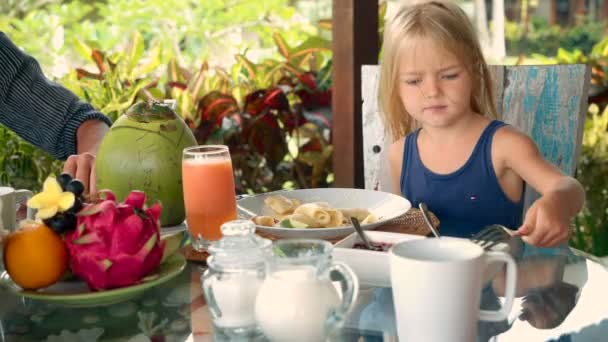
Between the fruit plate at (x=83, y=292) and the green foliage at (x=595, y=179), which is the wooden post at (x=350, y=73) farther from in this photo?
the fruit plate at (x=83, y=292)

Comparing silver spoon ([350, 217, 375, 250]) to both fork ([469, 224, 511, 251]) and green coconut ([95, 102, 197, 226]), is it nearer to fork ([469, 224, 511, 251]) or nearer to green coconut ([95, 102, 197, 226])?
fork ([469, 224, 511, 251])

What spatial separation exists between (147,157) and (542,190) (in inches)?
31.8

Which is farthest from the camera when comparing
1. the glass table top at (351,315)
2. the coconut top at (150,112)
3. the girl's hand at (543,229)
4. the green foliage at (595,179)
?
the green foliage at (595,179)

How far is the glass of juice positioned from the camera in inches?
52.1

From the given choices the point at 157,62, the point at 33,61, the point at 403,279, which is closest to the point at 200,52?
the point at 157,62

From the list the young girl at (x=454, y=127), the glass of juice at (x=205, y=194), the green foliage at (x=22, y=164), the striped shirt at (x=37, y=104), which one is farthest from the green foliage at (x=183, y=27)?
the glass of juice at (x=205, y=194)

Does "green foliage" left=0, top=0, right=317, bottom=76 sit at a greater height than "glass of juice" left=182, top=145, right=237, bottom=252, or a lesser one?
greater

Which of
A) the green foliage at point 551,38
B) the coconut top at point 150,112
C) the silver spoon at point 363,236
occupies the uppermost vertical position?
the green foliage at point 551,38

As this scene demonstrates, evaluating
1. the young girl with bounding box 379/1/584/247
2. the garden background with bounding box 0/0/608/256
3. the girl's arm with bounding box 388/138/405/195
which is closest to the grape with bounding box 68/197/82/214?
the young girl with bounding box 379/1/584/247

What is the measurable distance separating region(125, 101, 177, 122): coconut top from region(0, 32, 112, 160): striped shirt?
0.63 metres

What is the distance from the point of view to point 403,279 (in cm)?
86

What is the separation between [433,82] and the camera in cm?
174

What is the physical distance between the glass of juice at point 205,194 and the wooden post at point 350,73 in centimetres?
117

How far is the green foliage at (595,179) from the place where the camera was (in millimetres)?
2920
